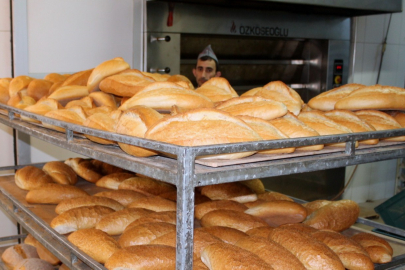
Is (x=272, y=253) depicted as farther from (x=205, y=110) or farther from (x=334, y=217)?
(x=334, y=217)

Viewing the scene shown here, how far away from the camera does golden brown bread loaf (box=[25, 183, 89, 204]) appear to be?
5.10 feet

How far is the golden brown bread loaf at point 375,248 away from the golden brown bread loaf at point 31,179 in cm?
119

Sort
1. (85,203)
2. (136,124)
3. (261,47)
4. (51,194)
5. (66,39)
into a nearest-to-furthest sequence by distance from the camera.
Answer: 1. (136,124)
2. (85,203)
3. (51,194)
4. (66,39)
5. (261,47)

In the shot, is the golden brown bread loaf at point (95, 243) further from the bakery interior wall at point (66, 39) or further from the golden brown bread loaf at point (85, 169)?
the bakery interior wall at point (66, 39)

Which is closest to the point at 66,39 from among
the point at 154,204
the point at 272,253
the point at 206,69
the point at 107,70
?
the point at 206,69

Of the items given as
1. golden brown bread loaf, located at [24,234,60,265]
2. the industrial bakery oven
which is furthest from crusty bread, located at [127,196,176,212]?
the industrial bakery oven

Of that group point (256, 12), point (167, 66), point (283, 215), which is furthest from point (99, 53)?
point (283, 215)

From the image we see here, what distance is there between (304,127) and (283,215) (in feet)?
1.35

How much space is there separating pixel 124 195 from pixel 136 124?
0.62 m

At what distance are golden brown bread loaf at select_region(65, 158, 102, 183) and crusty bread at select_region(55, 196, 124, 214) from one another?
0.36 metres

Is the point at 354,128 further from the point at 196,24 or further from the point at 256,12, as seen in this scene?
the point at 256,12

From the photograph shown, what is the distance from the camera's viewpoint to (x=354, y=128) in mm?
1110

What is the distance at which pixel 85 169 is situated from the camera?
1876mm

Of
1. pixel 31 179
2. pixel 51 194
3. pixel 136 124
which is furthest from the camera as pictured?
pixel 31 179
